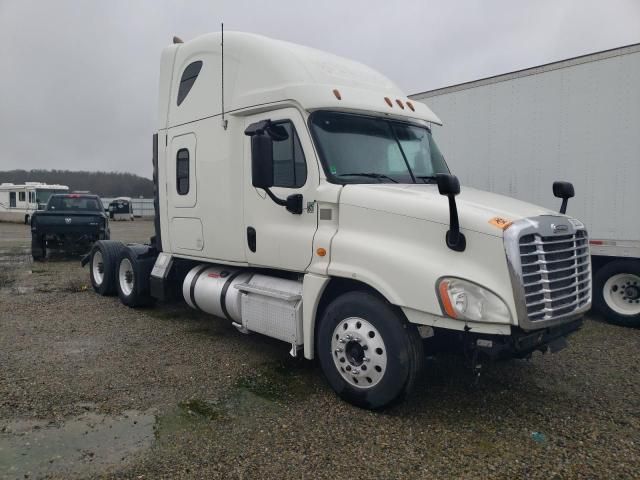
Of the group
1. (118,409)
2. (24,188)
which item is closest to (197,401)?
(118,409)

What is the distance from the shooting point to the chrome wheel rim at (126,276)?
26.8 feet

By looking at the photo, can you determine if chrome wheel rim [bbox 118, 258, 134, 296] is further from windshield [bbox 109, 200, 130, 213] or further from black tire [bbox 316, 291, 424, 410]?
windshield [bbox 109, 200, 130, 213]

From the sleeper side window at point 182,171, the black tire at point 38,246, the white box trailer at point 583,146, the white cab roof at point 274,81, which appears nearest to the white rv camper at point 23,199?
the black tire at point 38,246

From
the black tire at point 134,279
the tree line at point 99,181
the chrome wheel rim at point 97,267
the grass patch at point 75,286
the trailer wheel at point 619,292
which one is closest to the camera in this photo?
the trailer wheel at point 619,292

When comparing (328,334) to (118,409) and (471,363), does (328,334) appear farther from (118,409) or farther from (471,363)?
(118,409)

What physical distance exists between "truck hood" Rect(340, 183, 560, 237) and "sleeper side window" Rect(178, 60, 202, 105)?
9.73 ft

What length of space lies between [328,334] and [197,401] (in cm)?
131

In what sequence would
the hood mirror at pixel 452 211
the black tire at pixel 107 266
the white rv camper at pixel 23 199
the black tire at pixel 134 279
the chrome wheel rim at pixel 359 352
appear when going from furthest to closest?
the white rv camper at pixel 23 199 → the black tire at pixel 107 266 → the black tire at pixel 134 279 → the chrome wheel rim at pixel 359 352 → the hood mirror at pixel 452 211

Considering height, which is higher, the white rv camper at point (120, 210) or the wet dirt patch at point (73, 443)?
the white rv camper at point (120, 210)

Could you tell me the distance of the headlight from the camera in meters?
3.72

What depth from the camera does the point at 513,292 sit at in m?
3.71

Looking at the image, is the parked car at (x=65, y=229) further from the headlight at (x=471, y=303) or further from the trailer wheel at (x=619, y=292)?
the headlight at (x=471, y=303)

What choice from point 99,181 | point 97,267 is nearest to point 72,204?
point 97,267

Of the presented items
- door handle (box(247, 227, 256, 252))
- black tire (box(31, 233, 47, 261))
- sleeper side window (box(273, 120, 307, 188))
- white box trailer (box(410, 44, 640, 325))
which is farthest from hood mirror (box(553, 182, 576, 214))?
black tire (box(31, 233, 47, 261))
